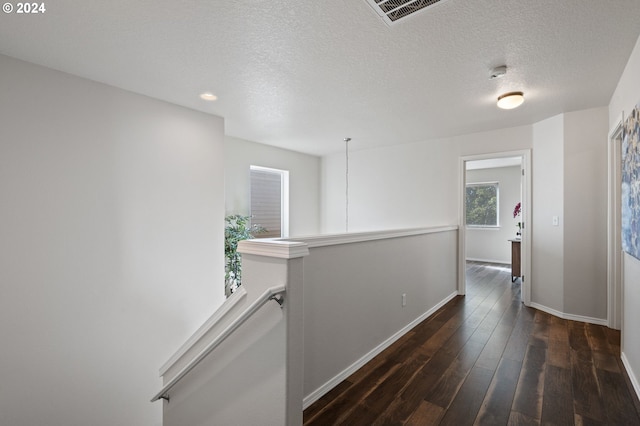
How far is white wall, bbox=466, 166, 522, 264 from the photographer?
700 centimetres

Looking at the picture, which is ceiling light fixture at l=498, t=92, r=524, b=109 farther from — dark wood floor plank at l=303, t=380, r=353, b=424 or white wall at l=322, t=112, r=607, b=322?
dark wood floor plank at l=303, t=380, r=353, b=424

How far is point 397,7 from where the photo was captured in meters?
1.73

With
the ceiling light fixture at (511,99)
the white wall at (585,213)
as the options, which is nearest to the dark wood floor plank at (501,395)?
the white wall at (585,213)

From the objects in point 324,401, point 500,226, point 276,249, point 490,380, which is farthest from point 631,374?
point 500,226

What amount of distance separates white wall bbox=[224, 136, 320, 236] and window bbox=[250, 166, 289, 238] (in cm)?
10

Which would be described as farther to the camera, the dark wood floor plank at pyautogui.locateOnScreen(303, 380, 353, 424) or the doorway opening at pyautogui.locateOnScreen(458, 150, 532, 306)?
the doorway opening at pyautogui.locateOnScreen(458, 150, 532, 306)

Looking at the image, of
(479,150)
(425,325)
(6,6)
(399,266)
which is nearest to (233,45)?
(6,6)

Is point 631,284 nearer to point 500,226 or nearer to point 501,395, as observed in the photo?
point 501,395

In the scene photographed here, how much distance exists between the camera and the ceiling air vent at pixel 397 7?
5.53 feet

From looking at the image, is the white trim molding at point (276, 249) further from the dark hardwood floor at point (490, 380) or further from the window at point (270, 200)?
the window at point (270, 200)

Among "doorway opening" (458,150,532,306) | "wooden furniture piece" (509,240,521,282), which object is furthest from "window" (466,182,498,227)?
"wooden furniture piece" (509,240,521,282)

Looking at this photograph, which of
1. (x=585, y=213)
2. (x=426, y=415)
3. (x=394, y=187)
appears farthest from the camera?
(x=394, y=187)

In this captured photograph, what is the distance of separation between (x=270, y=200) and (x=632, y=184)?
4599 millimetres

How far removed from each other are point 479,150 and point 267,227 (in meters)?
3.67
